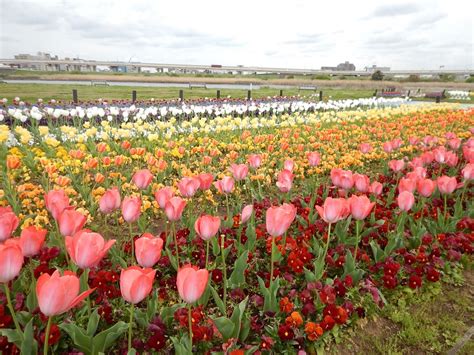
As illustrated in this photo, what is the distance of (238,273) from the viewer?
272 cm

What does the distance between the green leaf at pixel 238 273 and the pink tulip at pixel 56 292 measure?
1.42 meters

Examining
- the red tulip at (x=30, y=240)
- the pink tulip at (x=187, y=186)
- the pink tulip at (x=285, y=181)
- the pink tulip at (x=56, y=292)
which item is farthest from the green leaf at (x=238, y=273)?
the pink tulip at (x=56, y=292)

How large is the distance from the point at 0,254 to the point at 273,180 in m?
4.79

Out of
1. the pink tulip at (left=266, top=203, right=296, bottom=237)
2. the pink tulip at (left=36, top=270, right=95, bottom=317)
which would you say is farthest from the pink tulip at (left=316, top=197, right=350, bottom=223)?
the pink tulip at (left=36, top=270, right=95, bottom=317)

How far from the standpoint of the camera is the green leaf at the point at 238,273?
8.81 ft

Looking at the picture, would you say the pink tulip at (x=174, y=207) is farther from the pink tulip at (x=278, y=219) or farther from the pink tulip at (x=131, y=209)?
the pink tulip at (x=278, y=219)

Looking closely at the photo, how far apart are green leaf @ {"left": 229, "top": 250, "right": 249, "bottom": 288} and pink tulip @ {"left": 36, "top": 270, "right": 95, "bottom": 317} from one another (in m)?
1.42

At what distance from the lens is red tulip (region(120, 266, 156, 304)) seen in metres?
1.51

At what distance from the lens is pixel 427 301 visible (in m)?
3.11

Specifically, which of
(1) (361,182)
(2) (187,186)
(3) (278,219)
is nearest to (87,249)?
(3) (278,219)

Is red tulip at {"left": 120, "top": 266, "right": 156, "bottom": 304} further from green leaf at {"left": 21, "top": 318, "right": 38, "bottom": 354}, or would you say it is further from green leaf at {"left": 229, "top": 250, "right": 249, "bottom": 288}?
green leaf at {"left": 229, "top": 250, "right": 249, "bottom": 288}

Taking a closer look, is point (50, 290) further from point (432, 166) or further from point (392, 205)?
point (432, 166)

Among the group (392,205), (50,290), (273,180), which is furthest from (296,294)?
(273,180)

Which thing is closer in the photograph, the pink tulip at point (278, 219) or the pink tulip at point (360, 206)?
the pink tulip at point (278, 219)
